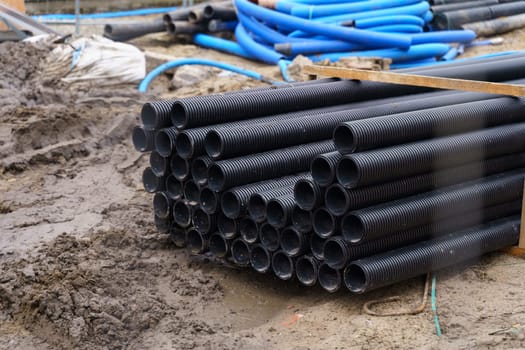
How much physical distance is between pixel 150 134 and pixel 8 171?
3.10 metres

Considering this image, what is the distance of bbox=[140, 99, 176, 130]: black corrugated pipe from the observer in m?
6.61

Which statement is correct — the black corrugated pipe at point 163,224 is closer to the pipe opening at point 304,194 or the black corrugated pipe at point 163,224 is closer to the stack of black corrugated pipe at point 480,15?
the pipe opening at point 304,194

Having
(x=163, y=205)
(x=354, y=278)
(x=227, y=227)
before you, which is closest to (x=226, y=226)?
(x=227, y=227)

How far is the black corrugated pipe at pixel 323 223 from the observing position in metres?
5.75

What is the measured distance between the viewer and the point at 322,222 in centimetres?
585

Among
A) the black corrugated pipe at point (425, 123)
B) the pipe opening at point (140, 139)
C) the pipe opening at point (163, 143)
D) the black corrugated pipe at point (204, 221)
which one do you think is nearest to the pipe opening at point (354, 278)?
the black corrugated pipe at point (425, 123)

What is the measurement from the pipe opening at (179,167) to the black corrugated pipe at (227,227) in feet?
1.51

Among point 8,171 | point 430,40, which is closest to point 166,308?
point 8,171

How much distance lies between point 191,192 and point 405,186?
6.36 feet

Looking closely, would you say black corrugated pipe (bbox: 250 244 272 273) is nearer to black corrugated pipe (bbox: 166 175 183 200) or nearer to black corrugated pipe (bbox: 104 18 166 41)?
black corrugated pipe (bbox: 166 175 183 200)

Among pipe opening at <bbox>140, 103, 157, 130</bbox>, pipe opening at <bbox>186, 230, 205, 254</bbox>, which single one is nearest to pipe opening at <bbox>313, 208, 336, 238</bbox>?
pipe opening at <bbox>186, 230, 205, 254</bbox>

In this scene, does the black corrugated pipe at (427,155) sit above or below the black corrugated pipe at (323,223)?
above

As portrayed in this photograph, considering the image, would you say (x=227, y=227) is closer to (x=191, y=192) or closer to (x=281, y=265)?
(x=191, y=192)

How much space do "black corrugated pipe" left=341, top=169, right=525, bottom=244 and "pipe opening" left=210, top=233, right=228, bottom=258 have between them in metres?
1.42
